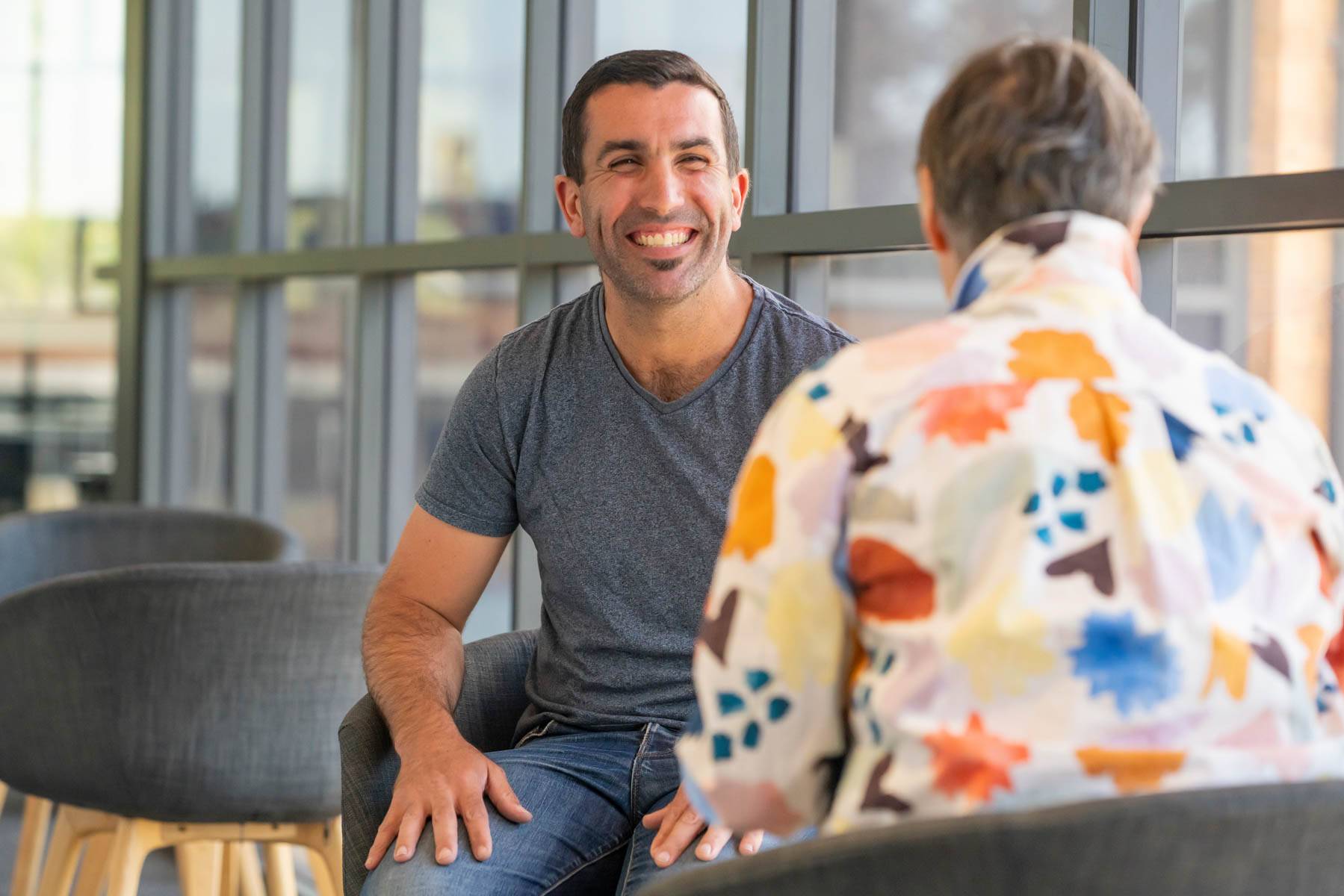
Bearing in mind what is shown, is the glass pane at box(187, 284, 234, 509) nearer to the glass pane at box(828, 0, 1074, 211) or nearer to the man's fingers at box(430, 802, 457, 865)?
the glass pane at box(828, 0, 1074, 211)

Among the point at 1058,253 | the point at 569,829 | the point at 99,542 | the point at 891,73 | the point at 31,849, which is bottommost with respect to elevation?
the point at 31,849

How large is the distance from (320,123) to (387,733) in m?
2.58

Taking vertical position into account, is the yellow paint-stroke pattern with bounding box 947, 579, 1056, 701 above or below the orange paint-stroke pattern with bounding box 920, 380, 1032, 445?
below

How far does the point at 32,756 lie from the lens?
2.33m

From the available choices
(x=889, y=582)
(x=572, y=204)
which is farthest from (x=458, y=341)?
(x=889, y=582)

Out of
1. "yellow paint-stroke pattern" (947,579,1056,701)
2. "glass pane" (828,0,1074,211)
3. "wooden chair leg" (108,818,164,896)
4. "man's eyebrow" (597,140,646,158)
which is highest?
"glass pane" (828,0,1074,211)

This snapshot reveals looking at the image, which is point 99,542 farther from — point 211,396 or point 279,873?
point 211,396

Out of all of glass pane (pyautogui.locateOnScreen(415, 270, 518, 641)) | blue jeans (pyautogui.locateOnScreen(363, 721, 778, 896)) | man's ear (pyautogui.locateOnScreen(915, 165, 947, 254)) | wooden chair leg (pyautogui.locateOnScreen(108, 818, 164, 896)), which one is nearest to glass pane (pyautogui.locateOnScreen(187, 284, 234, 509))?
glass pane (pyautogui.locateOnScreen(415, 270, 518, 641))

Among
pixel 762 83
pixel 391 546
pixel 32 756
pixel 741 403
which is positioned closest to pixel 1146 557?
pixel 741 403

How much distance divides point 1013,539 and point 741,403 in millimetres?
960

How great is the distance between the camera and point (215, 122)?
4.58 meters

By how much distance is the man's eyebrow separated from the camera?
1.91 m

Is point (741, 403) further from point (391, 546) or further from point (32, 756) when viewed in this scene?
point (391, 546)

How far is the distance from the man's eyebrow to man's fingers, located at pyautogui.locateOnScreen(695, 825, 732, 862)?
0.84 m
